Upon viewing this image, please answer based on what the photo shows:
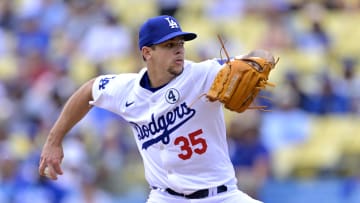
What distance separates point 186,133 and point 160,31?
0.65 m

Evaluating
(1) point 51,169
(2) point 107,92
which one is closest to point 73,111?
(2) point 107,92

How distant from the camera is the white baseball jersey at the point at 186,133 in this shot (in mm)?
5898

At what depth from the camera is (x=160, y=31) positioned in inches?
236

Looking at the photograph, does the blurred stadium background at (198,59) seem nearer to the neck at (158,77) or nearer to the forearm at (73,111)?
the forearm at (73,111)

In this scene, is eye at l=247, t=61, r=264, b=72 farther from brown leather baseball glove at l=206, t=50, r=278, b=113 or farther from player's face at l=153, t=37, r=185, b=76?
player's face at l=153, t=37, r=185, b=76

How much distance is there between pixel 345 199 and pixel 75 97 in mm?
3751

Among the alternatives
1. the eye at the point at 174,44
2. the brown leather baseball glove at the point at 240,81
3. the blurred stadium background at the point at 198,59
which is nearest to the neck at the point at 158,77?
the eye at the point at 174,44

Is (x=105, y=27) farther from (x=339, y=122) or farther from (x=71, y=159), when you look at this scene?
(x=339, y=122)

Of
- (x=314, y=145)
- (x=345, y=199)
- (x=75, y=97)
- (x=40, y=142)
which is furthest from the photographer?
(x=40, y=142)

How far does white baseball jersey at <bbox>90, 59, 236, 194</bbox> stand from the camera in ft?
19.4

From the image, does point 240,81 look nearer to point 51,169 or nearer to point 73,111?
point 73,111

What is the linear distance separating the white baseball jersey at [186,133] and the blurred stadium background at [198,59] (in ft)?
10.1

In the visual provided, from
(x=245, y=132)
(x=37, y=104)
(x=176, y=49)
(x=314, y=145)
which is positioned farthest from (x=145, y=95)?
(x=37, y=104)

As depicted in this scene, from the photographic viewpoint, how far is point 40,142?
11.0m
